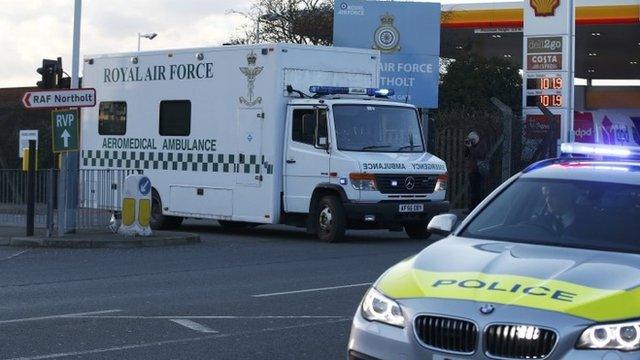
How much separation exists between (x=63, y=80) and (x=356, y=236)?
581 cm

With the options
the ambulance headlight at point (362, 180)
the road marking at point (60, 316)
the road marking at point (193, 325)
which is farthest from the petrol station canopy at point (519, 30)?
the road marking at point (193, 325)

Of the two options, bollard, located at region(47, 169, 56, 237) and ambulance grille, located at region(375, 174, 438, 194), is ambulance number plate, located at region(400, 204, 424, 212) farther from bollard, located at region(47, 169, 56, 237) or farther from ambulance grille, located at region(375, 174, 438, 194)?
bollard, located at region(47, 169, 56, 237)

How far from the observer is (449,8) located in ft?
148

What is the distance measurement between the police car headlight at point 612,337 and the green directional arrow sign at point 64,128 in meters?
14.5

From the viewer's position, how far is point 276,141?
19.0 m

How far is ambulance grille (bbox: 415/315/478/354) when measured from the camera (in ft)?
18.2

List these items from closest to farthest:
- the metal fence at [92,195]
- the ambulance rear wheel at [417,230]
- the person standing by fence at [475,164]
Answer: the ambulance rear wheel at [417,230] < the metal fence at [92,195] < the person standing by fence at [475,164]

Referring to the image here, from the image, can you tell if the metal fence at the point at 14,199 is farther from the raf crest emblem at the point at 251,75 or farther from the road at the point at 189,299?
the raf crest emblem at the point at 251,75

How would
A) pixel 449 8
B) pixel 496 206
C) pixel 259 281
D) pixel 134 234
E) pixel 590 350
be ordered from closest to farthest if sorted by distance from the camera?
pixel 590 350, pixel 496 206, pixel 259 281, pixel 134 234, pixel 449 8

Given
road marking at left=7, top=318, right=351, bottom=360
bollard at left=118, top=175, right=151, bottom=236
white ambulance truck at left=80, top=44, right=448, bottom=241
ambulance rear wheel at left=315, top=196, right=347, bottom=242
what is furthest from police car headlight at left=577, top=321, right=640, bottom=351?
bollard at left=118, top=175, right=151, bottom=236

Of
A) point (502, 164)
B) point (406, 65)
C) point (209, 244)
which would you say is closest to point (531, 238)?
point (209, 244)

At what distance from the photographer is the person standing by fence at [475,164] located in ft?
84.7

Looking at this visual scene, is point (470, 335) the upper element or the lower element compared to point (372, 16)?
lower

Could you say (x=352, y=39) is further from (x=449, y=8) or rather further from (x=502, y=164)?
(x=449, y=8)
